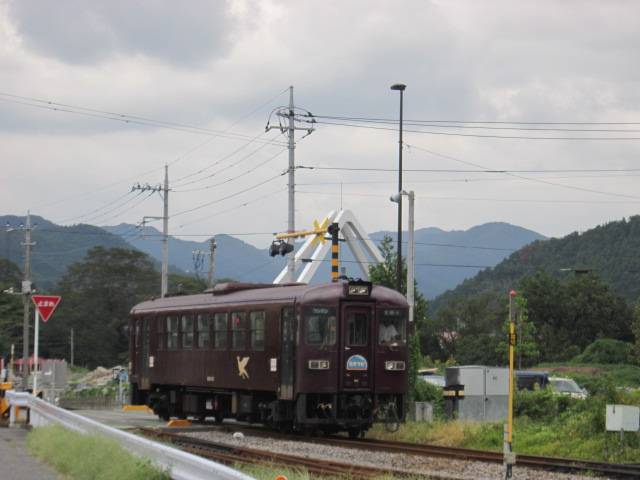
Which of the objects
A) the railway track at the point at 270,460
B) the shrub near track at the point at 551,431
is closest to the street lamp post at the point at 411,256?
the shrub near track at the point at 551,431

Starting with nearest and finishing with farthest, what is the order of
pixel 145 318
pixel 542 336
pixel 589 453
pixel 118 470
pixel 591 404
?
pixel 118 470
pixel 589 453
pixel 591 404
pixel 145 318
pixel 542 336

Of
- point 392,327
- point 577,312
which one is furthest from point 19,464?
point 577,312

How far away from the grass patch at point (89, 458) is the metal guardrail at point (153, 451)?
14 cm

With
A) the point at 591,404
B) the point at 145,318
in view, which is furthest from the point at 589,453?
the point at 145,318

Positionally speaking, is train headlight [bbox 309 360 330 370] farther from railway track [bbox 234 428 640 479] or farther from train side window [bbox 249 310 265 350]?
train side window [bbox 249 310 265 350]

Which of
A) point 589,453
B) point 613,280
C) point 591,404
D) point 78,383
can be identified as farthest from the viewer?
point 613,280

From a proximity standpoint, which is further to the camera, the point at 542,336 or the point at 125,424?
the point at 542,336

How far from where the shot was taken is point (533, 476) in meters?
13.4

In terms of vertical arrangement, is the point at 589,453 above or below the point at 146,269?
below

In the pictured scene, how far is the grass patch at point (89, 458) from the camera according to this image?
12.1 metres

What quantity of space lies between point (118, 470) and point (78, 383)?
6020 centimetres

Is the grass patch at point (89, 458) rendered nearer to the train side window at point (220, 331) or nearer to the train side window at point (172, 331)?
the train side window at point (220, 331)

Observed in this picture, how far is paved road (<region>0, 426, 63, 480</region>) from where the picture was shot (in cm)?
1410

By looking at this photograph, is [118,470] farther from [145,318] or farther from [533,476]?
[145,318]
